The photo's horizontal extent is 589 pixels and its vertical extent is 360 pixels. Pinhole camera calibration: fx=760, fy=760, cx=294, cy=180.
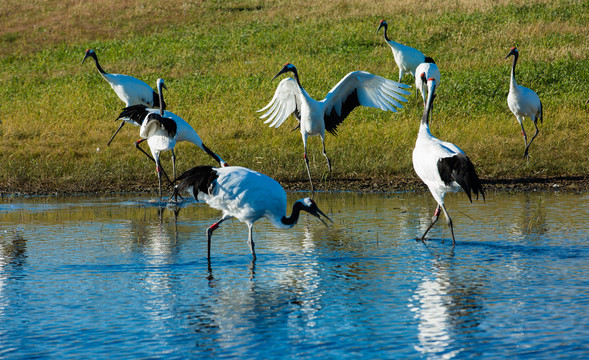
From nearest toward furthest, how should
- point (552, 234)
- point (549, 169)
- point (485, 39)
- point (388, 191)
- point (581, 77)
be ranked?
point (552, 234) → point (388, 191) → point (549, 169) → point (581, 77) → point (485, 39)

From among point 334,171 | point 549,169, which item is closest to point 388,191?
point 334,171

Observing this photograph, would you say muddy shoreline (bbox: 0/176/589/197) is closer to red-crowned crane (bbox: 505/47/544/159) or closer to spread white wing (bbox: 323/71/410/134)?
spread white wing (bbox: 323/71/410/134)

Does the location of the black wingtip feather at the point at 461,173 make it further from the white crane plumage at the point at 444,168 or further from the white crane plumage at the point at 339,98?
the white crane plumage at the point at 339,98

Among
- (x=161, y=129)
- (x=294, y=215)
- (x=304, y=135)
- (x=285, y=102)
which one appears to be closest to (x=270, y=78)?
(x=285, y=102)

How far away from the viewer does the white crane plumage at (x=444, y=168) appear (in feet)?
22.6

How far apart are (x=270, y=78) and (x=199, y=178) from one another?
1289 cm

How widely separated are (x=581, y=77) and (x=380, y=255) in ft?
40.0

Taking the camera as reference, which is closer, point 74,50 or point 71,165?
point 71,165

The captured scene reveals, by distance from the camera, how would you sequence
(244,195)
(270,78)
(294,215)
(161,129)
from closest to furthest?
(244,195)
(294,215)
(161,129)
(270,78)

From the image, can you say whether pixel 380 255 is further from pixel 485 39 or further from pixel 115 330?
pixel 485 39

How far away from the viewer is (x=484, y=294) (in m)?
5.57

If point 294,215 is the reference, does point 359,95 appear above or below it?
above

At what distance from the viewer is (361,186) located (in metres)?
11.3

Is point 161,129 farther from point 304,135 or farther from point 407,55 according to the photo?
point 407,55
